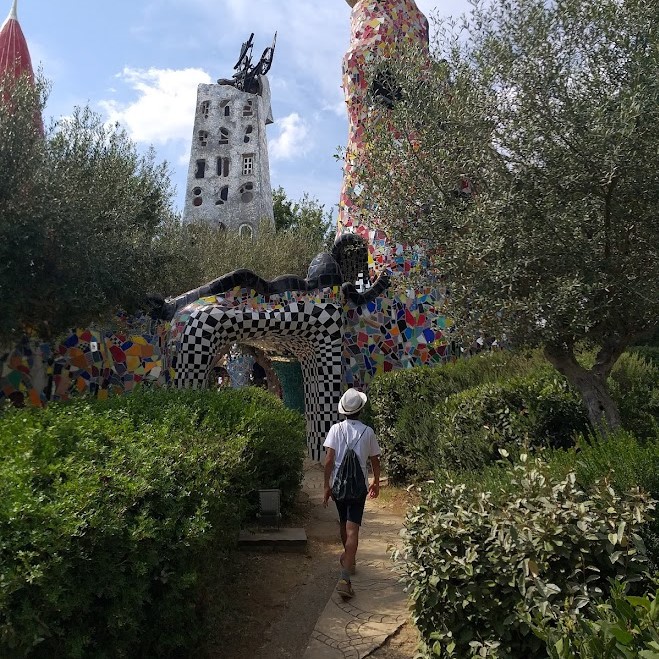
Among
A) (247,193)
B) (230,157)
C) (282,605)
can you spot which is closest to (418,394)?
(282,605)

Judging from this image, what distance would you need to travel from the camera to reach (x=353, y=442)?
4.48m

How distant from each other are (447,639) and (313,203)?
25170mm

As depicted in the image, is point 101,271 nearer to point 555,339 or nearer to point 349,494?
point 349,494

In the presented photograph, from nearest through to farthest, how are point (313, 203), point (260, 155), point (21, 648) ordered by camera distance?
1. point (21, 648)
2. point (313, 203)
3. point (260, 155)

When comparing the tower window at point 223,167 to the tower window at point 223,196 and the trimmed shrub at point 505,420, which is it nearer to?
the tower window at point 223,196

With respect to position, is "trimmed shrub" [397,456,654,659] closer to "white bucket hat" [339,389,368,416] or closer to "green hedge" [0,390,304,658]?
"green hedge" [0,390,304,658]

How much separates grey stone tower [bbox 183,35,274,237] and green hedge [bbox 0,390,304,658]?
84.9 feet

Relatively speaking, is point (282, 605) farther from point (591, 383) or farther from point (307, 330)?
point (307, 330)

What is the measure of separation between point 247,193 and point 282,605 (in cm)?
2735

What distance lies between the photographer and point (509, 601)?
8.39 feet

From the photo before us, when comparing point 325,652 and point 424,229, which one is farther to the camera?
point 424,229

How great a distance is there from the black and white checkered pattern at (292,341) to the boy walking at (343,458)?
4881 millimetres

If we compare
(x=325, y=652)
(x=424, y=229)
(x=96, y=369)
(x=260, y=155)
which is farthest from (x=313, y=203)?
(x=325, y=652)

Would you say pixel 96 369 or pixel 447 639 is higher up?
pixel 96 369
